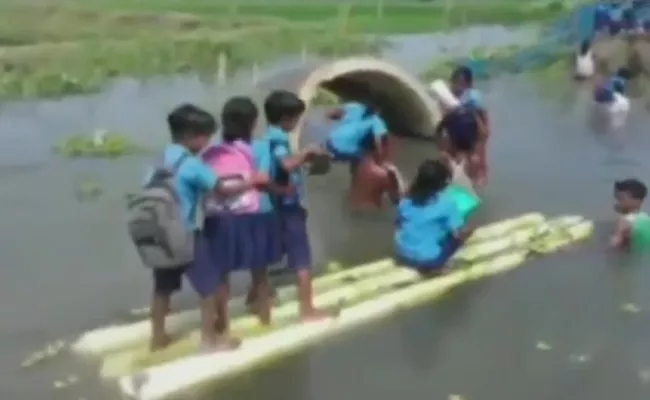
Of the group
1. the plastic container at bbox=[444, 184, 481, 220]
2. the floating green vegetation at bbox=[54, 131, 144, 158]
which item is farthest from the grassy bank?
the plastic container at bbox=[444, 184, 481, 220]

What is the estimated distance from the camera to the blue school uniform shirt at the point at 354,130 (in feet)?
31.3

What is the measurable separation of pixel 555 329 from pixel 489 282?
940 millimetres

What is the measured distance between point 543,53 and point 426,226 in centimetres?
1311

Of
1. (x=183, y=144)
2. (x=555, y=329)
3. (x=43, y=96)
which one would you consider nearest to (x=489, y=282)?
(x=555, y=329)

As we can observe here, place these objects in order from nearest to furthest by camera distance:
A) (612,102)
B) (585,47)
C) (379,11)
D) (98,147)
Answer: (98,147)
(612,102)
(585,47)
(379,11)

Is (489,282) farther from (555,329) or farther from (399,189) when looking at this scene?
(399,189)

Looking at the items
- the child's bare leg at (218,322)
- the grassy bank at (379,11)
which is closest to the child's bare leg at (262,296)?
the child's bare leg at (218,322)

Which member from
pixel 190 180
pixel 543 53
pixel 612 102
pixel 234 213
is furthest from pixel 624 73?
pixel 190 180

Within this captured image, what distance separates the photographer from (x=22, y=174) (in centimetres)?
1123

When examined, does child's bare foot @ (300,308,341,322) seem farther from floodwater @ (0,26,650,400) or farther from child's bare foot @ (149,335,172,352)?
child's bare foot @ (149,335,172,352)

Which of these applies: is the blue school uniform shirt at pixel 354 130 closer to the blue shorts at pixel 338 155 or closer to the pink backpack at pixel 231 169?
the blue shorts at pixel 338 155

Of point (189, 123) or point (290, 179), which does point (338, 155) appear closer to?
point (290, 179)

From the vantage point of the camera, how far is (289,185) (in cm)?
667

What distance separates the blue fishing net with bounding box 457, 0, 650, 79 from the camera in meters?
19.1
